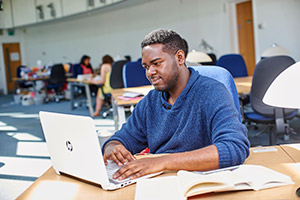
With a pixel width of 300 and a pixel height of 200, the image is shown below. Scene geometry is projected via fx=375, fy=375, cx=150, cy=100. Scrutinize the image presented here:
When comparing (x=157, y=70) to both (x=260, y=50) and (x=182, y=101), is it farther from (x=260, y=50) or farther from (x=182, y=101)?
(x=260, y=50)

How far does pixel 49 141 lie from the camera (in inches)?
55.2

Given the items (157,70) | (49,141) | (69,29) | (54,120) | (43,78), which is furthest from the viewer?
(69,29)

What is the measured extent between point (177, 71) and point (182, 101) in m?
0.14

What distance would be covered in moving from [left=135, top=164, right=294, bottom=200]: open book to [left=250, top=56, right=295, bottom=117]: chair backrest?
2251mm

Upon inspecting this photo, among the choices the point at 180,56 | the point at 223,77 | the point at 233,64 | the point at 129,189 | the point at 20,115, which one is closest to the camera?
the point at 129,189

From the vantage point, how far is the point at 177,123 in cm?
156

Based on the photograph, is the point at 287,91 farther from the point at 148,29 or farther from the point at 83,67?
the point at 148,29

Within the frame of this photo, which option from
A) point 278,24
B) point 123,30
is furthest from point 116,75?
point 123,30

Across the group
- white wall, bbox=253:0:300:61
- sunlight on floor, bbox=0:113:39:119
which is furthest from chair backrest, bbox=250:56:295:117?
sunlight on floor, bbox=0:113:39:119

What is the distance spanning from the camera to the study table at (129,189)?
1.07 m

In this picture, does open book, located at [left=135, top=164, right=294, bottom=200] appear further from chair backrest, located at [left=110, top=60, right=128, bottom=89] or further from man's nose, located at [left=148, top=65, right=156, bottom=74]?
chair backrest, located at [left=110, top=60, right=128, bottom=89]

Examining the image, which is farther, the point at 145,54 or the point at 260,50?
the point at 260,50

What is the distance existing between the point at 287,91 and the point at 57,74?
29.2 feet

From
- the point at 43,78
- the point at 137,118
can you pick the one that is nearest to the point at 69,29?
the point at 43,78
